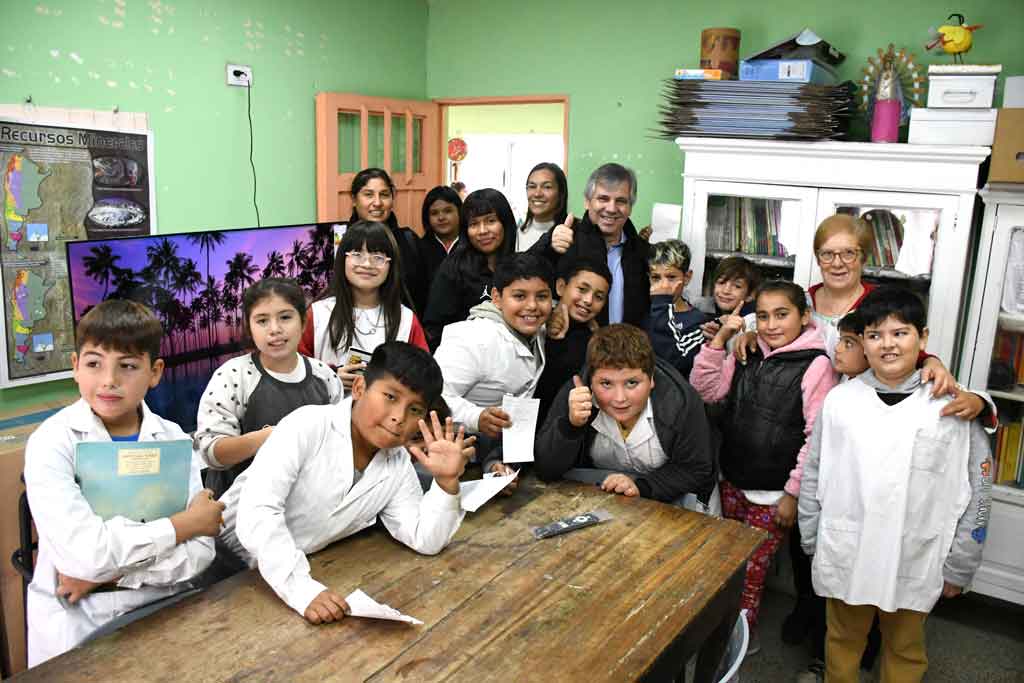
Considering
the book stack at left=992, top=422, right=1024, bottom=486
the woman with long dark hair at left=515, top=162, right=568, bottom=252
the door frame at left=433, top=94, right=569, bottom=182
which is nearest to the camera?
the book stack at left=992, top=422, right=1024, bottom=486

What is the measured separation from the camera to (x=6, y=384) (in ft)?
9.99

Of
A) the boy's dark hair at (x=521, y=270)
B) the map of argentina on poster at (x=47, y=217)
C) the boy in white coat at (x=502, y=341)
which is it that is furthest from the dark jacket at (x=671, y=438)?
the map of argentina on poster at (x=47, y=217)

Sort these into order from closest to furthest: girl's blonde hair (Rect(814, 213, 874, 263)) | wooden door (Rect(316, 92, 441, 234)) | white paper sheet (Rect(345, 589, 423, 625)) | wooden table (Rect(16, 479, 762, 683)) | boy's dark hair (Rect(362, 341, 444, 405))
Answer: wooden table (Rect(16, 479, 762, 683)) → white paper sheet (Rect(345, 589, 423, 625)) → boy's dark hair (Rect(362, 341, 444, 405)) → girl's blonde hair (Rect(814, 213, 874, 263)) → wooden door (Rect(316, 92, 441, 234))

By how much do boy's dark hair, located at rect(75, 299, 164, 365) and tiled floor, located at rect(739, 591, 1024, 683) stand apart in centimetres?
217

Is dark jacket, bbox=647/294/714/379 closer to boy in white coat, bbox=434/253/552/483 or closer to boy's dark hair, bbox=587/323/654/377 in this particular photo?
boy in white coat, bbox=434/253/552/483

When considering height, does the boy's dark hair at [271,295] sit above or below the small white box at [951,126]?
below

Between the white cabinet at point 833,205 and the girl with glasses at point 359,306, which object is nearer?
the girl with glasses at point 359,306

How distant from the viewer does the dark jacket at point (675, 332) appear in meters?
3.06

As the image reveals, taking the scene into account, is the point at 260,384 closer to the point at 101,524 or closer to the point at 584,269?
the point at 101,524

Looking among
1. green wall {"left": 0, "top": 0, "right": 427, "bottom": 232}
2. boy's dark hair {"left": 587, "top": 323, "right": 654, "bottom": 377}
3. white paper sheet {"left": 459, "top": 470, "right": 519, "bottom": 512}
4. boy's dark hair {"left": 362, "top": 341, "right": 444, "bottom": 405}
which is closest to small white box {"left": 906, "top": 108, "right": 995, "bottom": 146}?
boy's dark hair {"left": 587, "top": 323, "right": 654, "bottom": 377}

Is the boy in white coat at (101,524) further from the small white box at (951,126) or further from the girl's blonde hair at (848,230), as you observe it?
the small white box at (951,126)

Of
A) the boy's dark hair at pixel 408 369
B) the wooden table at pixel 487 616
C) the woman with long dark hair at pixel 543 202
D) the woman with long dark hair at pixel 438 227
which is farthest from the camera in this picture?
the woman with long dark hair at pixel 438 227

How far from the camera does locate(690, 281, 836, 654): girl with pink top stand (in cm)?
262

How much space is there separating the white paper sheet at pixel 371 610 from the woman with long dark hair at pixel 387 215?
75.6 inches
